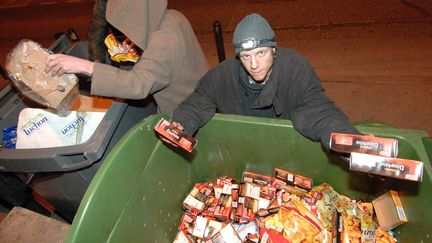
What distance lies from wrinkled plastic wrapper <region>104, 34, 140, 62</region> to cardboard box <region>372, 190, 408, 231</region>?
166 cm

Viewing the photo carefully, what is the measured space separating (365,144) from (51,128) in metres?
1.73

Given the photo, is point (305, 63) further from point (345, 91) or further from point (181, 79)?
point (345, 91)

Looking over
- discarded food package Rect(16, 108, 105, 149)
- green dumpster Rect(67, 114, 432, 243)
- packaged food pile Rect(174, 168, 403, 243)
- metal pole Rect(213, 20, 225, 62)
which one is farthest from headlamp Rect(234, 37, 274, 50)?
metal pole Rect(213, 20, 225, 62)

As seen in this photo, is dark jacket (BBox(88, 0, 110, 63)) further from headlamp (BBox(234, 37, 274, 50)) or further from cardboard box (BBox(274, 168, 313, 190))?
cardboard box (BBox(274, 168, 313, 190))

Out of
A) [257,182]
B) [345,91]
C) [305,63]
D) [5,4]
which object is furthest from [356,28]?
[5,4]

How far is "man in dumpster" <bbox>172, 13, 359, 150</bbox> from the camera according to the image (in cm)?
159

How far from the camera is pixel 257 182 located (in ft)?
6.55

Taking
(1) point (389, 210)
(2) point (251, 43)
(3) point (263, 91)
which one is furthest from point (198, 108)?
(1) point (389, 210)

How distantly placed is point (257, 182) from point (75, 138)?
3.82 ft

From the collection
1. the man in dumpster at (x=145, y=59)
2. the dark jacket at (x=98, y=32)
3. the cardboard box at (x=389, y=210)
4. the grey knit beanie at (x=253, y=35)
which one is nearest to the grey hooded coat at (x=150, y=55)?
the man in dumpster at (x=145, y=59)

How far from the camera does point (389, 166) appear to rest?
1.30 m

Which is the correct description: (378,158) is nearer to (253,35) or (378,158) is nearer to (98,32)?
(253,35)

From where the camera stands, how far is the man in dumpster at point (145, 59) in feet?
5.33

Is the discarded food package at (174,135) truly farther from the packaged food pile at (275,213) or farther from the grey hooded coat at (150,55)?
the packaged food pile at (275,213)
